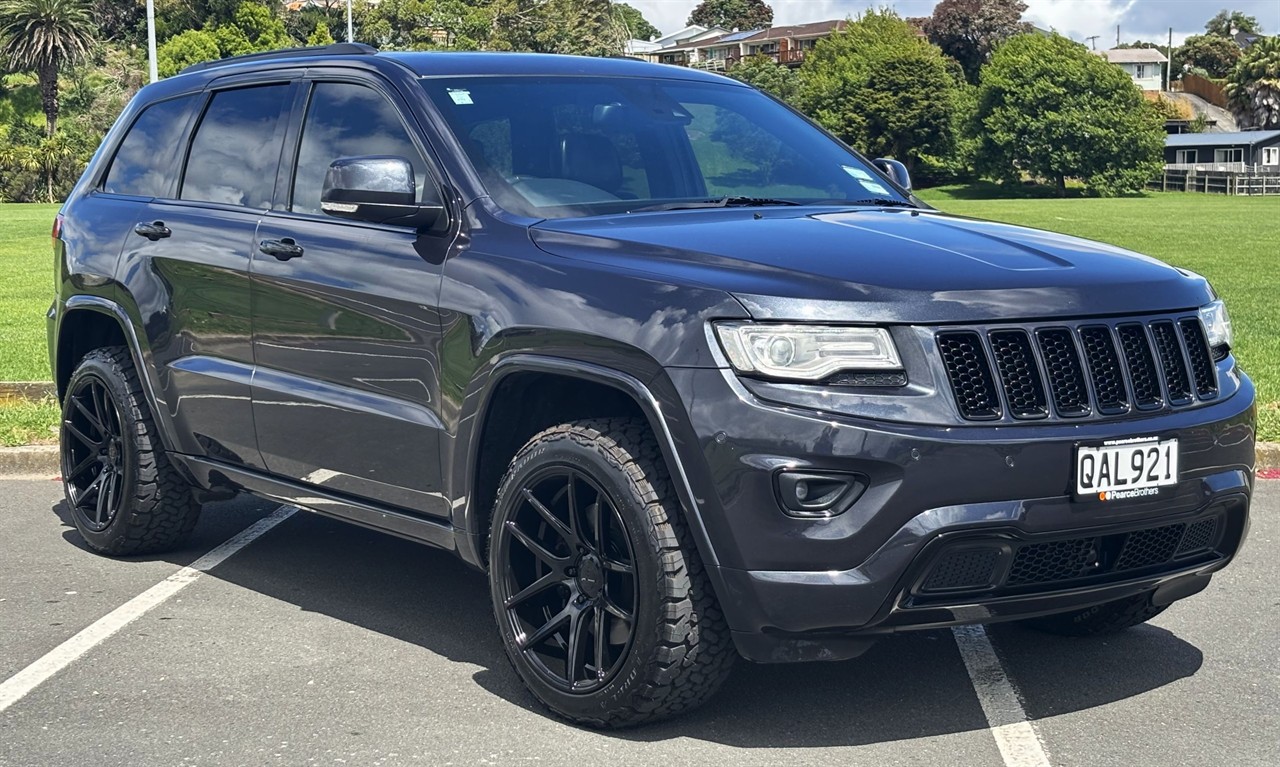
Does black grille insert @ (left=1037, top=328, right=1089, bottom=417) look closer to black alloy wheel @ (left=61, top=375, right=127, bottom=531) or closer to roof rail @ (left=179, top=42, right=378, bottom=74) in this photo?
roof rail @ (left=179, top=42, right=378, bottom=74)

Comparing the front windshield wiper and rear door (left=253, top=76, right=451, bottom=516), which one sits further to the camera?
the front windshield wiper

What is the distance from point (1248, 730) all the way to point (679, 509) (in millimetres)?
1707

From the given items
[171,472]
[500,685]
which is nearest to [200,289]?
[171,472]

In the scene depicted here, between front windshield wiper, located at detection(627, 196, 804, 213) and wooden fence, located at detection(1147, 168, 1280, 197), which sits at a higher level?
front windshield wiper, located at detection(627, 196, 804, 213)

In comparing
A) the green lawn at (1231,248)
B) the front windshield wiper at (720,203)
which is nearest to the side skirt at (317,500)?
the front windshield wiper at (720,203)

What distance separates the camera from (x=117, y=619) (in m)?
5.76

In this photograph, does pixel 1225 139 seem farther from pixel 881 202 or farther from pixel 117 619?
pixel 117 619

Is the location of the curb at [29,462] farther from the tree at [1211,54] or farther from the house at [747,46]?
the tree at [1211,54]

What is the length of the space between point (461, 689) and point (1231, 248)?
27.8 m

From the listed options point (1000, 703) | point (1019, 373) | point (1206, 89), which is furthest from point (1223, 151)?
point (1019, 373)

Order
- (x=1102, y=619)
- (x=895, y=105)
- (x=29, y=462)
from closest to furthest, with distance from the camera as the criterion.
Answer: (x=1102, y=619) → (x=29, y=462) → (x=895, y=105)

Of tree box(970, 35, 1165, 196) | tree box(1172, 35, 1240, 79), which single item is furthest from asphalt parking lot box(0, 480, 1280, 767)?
tree box(1172, 35, 1240, 79)

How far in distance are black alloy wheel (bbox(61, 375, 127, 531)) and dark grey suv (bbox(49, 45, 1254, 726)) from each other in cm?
41

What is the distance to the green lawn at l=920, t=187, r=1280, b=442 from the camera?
1254 centimetres
